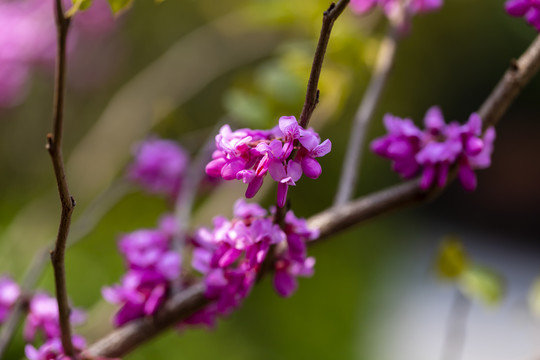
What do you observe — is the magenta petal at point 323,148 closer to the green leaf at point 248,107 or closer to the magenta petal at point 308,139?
the magenta petal at point 308,139

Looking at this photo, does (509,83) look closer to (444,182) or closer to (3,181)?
(444,182)

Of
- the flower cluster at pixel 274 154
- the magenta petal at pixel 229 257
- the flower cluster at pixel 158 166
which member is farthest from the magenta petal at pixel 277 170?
the flower cluster at pixel 158 166

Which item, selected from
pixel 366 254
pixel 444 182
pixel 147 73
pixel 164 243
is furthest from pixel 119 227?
pixel 444 182

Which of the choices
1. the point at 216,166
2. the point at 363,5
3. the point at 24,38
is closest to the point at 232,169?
the point at 216,166

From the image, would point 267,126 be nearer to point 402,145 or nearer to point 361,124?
point 361,124

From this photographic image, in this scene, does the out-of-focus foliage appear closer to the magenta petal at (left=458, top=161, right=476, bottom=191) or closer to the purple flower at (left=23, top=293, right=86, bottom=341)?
the magenta petal at (left=458, top=161, right=476, bottom=191)
